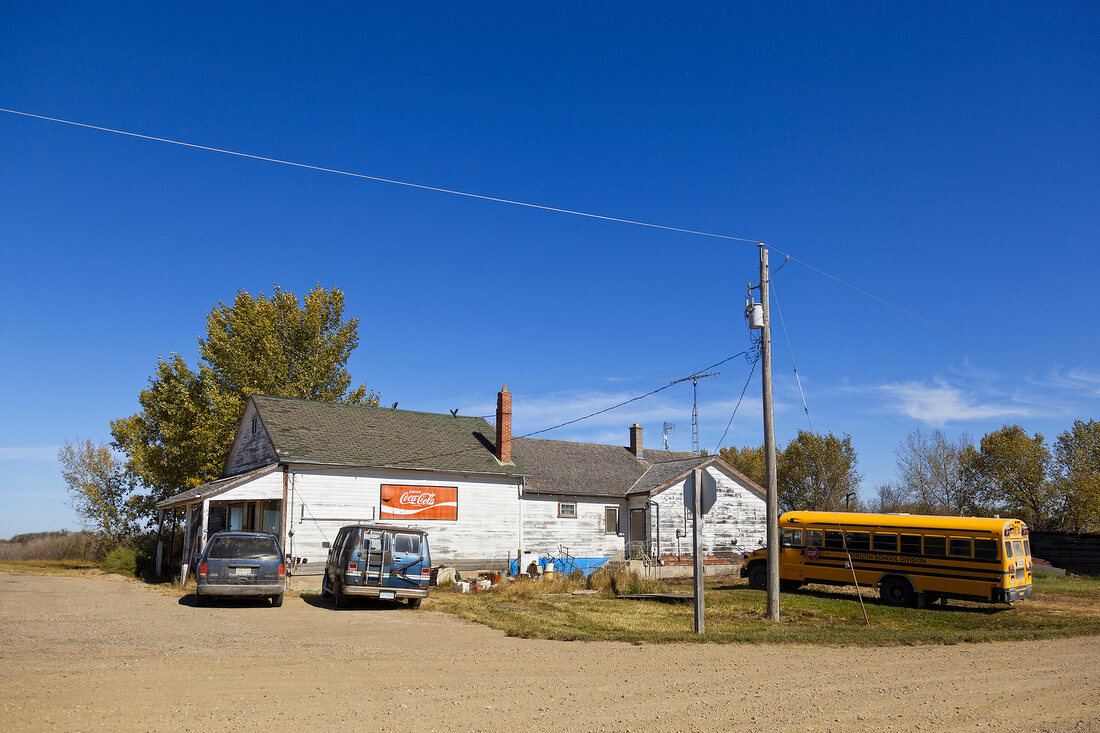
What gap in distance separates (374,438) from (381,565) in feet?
38.2

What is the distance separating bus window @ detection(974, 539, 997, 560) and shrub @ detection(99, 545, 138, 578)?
1174 inches

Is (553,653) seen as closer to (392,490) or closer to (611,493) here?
(392,490)

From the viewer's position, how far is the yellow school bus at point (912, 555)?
18906mm

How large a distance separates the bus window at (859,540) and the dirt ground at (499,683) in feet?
26.0

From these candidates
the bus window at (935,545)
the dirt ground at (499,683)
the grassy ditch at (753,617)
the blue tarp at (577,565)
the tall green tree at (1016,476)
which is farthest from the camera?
the tall green tree at (1016,476)

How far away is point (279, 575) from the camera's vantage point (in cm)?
1770

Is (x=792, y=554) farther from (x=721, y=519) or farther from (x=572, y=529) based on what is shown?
(x=721, y=519)

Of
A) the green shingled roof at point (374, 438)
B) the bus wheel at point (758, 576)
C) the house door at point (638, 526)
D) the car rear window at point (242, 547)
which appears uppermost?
the green shingled roof at point (374, 438)

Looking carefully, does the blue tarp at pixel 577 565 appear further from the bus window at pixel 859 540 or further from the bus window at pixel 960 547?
the bus window at pixel 960 547

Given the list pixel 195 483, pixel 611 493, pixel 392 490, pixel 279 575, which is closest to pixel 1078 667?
pixel 279 575

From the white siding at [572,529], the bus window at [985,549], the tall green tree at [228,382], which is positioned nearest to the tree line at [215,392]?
the tall green tree at [228,382]

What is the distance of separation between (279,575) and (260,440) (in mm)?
11117

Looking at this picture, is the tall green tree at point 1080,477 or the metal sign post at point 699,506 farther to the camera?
the tall green tree at point 1080,477

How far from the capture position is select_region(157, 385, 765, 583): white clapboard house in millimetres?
25109
